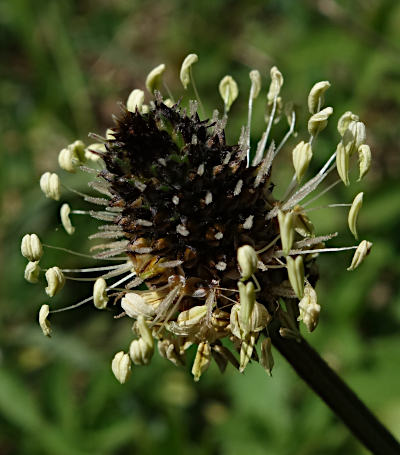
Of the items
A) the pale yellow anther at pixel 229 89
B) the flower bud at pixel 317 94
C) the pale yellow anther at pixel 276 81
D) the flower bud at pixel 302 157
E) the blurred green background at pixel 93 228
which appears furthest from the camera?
the blurred green background at pixel 93 228

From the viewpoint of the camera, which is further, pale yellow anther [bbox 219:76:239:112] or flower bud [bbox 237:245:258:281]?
pale yellow anther [bbox 219:76:239:112]

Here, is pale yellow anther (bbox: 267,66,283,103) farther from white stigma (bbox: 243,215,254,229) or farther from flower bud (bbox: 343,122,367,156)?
white stigma (bbox: 243,215,254,229)

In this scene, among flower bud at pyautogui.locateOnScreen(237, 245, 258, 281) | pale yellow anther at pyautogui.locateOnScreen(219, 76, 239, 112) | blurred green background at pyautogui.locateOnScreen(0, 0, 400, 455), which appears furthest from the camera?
blurred green background at pyautogui.locateOnScreen(0, 0, 400, 455)

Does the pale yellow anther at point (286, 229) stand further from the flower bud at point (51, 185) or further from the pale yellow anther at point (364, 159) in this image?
the flower bud at point (51, 185)

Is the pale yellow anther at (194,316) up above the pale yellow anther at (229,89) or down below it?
below

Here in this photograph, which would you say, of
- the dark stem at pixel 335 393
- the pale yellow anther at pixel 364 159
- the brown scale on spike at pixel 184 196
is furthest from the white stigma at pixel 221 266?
the pale yellow anther at pixel 364 159

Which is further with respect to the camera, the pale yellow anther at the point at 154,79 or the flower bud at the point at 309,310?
the pale yellow anther at the point at 154,79

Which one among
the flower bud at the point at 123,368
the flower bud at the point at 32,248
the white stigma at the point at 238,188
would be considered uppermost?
the white stigma at the point at 238,188

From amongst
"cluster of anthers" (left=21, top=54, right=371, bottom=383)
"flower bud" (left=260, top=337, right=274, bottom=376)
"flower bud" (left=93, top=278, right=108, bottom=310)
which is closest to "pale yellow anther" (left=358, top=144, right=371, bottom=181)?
"cluster of anthers" (left=21, top=54, right=371, bottom=383)
